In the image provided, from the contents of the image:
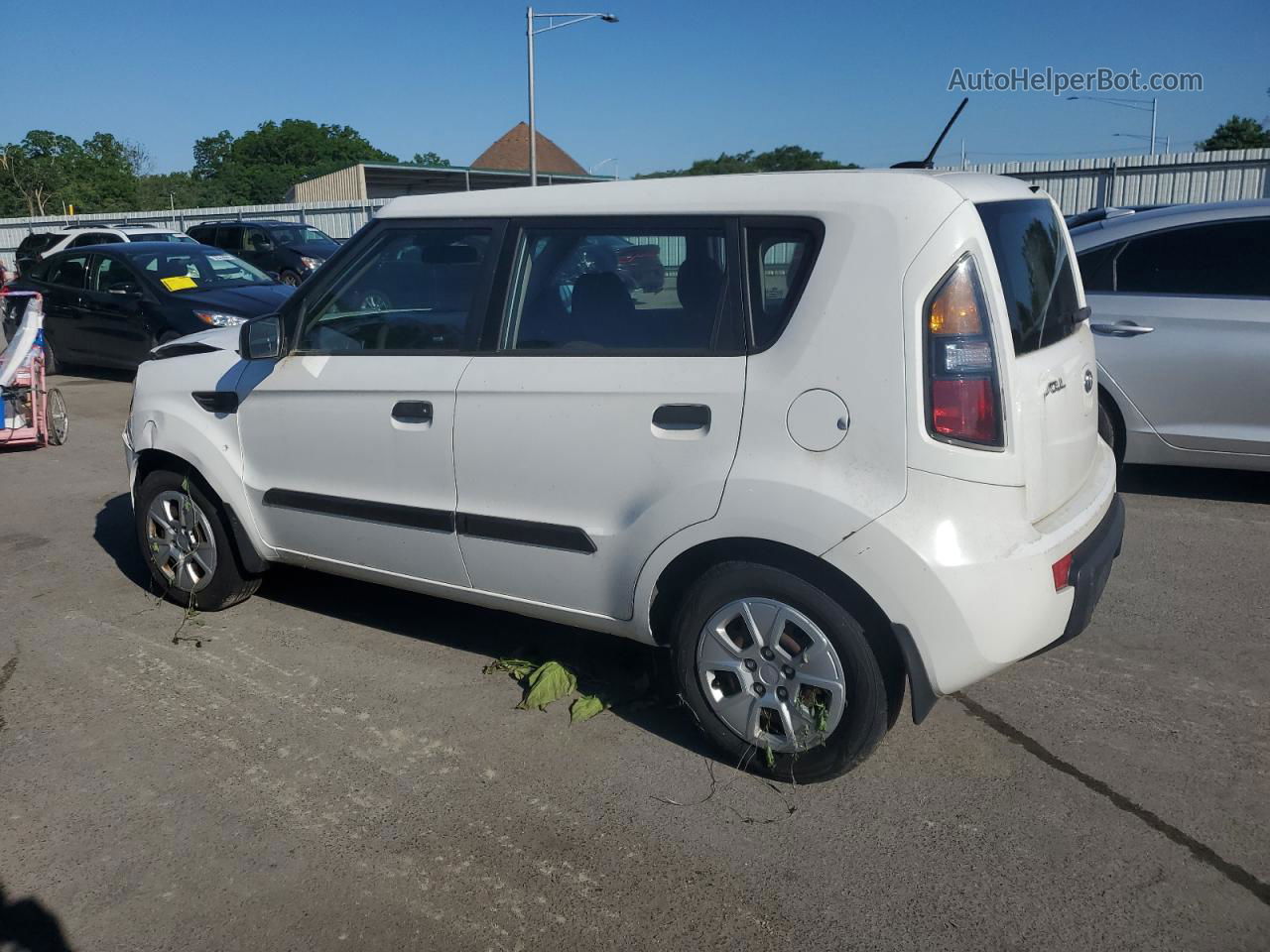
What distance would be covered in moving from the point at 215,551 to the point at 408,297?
1.65 metres

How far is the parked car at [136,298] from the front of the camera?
38.5 feet

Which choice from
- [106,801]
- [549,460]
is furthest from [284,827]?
[549,460]

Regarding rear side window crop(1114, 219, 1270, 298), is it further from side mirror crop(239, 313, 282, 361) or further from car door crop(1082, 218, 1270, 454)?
side mirror crop(239, 313, 282, 361)

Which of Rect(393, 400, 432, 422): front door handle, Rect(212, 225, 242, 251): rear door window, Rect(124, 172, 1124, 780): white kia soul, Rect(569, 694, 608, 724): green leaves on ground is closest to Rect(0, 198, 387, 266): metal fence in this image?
Rect(212, 225, 242, 251): rear door window

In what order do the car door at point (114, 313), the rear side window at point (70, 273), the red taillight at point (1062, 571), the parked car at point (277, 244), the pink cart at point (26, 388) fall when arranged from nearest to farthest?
the red taillight at point (1062, 571) < the pink cart at point (26, 388) < the car door at point (114, 313) < the rear side window at point (70, 273) < the parked car at point (277, 244)

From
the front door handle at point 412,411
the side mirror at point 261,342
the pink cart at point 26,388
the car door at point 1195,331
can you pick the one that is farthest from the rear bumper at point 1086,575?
the pink cart at point 26,388

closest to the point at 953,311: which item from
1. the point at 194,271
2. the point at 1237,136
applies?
the point at 194,271

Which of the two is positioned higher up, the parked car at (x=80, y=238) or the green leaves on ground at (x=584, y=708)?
the parked car at (x=80, y=238)

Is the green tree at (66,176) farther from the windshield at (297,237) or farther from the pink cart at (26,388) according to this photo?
the pink cart at (26,388)

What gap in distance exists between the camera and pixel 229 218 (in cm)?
3095

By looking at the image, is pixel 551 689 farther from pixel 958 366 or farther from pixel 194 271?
pixel 194 271

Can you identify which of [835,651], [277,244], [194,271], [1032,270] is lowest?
[835,651]

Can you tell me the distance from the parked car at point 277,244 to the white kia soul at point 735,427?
18468mm

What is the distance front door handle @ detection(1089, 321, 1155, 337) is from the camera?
6.32 m
